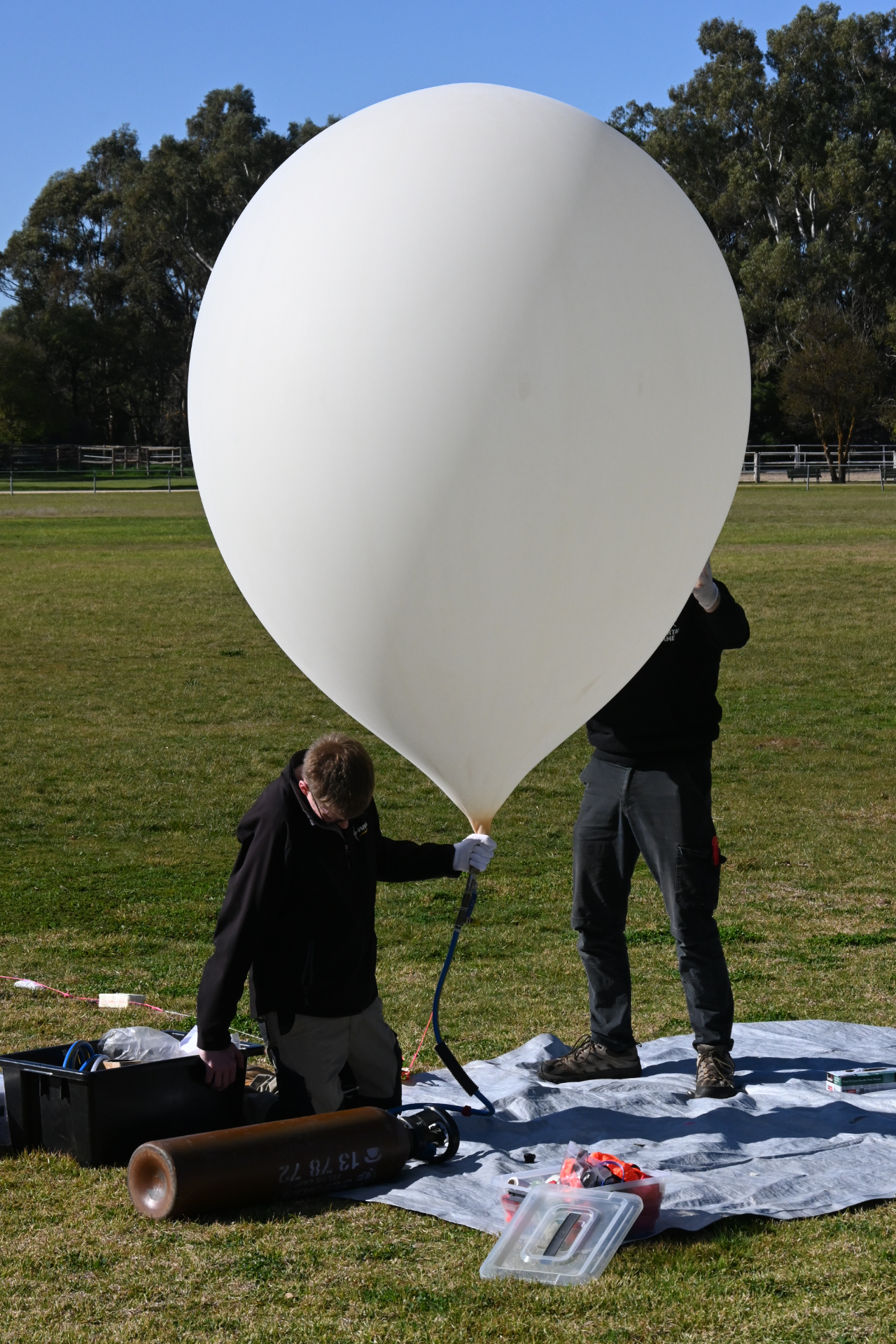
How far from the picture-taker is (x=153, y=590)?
69.6ft

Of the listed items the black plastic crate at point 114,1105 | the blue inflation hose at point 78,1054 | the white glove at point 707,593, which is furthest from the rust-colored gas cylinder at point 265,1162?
the white glove at point 707,593

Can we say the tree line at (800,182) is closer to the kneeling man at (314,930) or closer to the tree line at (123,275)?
the tree line at (123,275)

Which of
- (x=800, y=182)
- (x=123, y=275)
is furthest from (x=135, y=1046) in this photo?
(x=123, y=275)

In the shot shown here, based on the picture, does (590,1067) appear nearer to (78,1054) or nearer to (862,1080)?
(862,1080)

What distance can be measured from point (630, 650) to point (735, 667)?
39.2 feet

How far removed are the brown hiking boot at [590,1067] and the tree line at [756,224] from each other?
154 ft

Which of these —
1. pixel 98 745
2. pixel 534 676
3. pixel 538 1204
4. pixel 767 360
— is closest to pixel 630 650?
pixel 534 676

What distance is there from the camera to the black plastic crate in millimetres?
3932

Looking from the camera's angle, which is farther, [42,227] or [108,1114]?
[42,227]

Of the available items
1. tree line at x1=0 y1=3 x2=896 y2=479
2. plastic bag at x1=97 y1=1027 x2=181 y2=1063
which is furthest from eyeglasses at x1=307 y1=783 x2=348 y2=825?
tree line at x1=0 y1=3 x2=896 y2=479

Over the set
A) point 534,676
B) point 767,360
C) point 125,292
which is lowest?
Answer: point 534,676

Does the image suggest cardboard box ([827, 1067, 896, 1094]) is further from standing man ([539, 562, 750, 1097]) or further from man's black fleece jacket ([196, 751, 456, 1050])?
man's black fleece jacket ([196, 751, 456, 1050])

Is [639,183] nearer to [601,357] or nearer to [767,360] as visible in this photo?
[601,357]

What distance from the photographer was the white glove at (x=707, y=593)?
4.36 meters
